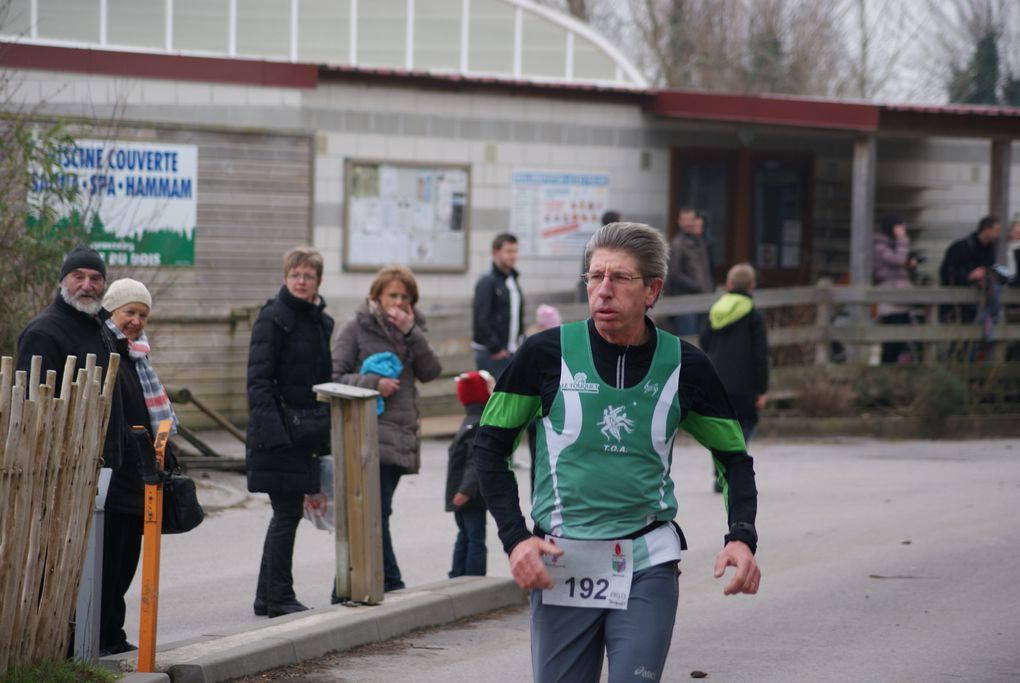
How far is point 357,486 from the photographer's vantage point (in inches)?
308

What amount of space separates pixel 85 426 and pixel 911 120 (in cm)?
1518

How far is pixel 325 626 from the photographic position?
7402mm

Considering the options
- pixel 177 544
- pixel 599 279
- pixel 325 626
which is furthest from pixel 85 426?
pixel 177 544

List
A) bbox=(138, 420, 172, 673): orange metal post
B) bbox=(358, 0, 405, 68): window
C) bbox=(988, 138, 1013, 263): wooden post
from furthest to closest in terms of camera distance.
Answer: bbox=(358, 0, 405, 68): window, bbox=(988, 138, 1013, 263): wooden post, bbox=(138, 420, 172, 673): orange metal post

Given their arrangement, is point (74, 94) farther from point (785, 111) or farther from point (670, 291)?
point (785, 111)

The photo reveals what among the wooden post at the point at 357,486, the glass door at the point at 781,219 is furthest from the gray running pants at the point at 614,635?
the glass door at the point at 781,219

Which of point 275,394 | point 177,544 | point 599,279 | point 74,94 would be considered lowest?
point 177,544

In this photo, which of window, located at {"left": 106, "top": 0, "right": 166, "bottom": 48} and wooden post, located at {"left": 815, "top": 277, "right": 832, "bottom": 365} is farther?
window, located at {"left": 106, "top": 0, "right": 166, "bottom": 48}

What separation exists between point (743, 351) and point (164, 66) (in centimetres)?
755

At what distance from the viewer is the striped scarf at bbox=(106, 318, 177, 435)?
7.28m

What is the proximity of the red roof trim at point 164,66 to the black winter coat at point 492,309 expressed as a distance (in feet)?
12.7

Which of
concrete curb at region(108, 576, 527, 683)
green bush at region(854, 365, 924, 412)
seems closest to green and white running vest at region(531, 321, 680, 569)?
concrete curb at region(108, 576, 527, 683)

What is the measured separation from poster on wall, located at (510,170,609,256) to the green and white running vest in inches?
572

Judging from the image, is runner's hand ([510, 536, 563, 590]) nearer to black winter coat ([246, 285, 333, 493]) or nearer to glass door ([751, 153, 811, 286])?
black winter coat ([246, 285, 333, 493])
